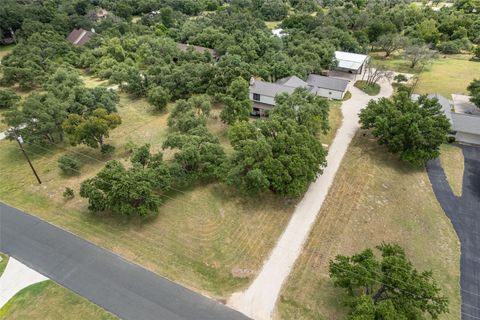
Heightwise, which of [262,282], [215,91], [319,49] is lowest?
[262,282]

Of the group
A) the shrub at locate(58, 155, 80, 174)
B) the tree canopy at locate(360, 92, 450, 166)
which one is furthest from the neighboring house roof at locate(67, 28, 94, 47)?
the tree canopy at locate(360, 92, 450, 166)

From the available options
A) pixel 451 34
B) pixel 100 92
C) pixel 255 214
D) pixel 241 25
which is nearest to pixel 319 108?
pixel 255 214

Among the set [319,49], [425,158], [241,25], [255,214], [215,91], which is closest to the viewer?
[255,214]

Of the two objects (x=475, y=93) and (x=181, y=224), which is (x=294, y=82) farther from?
(x=181, y=224)

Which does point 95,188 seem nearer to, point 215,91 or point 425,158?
point 215,91

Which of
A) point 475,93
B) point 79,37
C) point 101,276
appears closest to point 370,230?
point 101,276

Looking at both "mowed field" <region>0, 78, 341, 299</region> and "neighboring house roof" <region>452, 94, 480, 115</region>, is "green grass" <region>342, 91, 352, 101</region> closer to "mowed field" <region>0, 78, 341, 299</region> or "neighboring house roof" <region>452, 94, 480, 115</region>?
"neighboring house roof" <region>452, 94, 480, 115</region>
